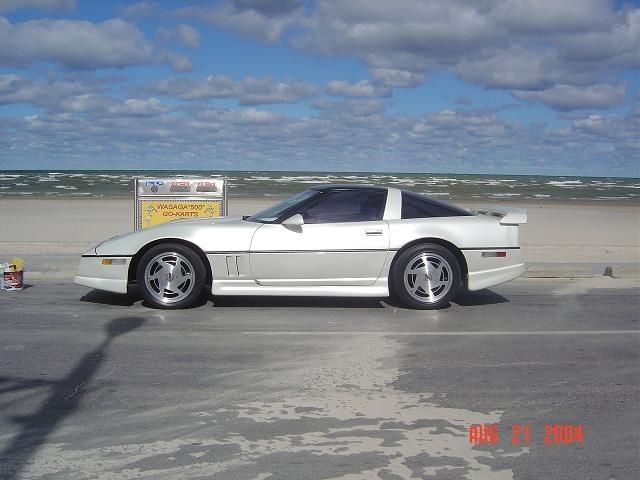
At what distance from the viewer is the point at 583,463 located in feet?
12.4

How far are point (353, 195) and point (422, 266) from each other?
1051 millimetres

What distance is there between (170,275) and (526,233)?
12.6 m

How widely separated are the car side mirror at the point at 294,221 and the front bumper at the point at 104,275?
1652 millimetres

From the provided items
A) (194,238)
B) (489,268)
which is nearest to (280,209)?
(194,238)

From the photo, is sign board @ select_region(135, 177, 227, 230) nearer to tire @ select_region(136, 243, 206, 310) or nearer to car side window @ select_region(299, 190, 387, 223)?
tire @ select_region(136, 243, 206, 310)

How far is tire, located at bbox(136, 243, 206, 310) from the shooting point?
7500mm

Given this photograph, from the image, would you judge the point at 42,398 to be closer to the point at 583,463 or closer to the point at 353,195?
the point at 583,463

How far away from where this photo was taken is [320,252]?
7.49 m

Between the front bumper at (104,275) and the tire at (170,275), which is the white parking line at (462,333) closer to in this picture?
the tire at (170,275)

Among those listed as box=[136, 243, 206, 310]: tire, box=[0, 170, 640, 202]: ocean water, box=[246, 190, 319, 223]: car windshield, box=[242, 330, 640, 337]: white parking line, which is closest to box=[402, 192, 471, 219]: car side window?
box=[246, 190, 319, 223]: car windshield

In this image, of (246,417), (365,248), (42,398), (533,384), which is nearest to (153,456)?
(246,417)

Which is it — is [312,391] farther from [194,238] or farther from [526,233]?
[526,233]

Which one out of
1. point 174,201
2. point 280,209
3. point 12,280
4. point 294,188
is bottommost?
point 12,280

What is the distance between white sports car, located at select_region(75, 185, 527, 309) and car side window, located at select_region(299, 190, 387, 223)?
0.01 m
